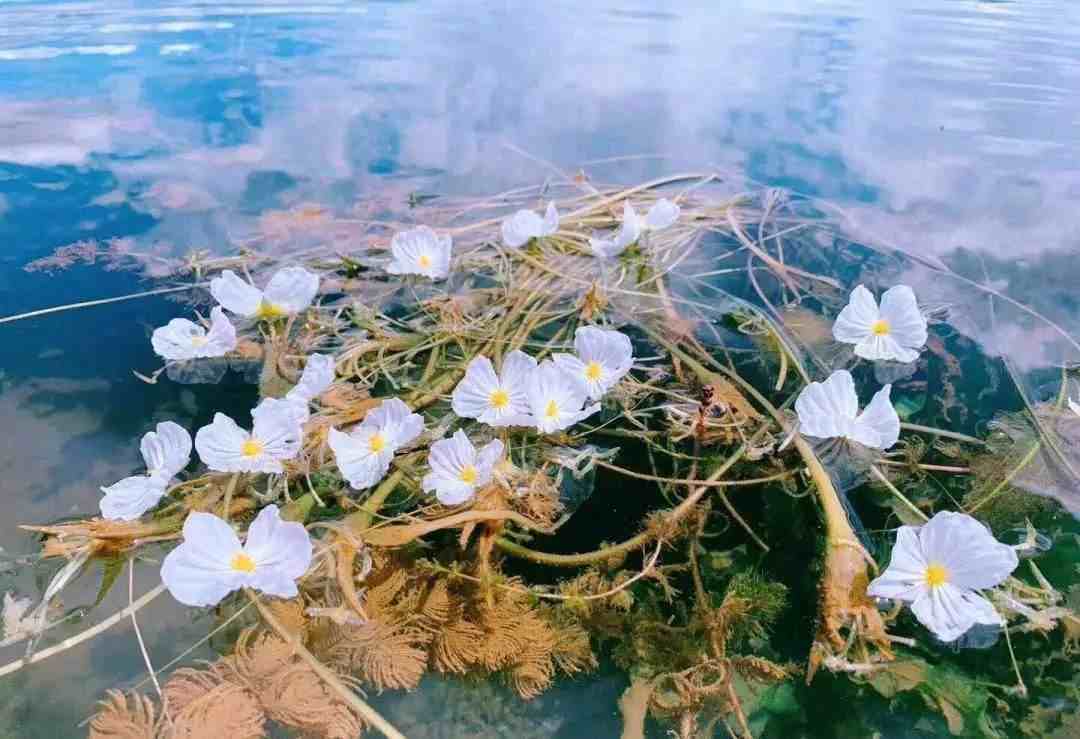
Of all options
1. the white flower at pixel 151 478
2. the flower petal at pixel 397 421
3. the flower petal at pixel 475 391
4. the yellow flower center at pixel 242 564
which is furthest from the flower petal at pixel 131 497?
the flower petal at pixel 475 391

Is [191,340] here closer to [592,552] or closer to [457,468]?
[457,468]

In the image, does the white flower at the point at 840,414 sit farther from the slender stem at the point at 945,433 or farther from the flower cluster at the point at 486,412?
the flower cluster at the point at 486,412

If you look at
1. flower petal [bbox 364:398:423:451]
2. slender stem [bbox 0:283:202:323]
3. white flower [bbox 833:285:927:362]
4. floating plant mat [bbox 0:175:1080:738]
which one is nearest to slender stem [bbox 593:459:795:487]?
floating plant mat [bbox 0:175:1080:738]

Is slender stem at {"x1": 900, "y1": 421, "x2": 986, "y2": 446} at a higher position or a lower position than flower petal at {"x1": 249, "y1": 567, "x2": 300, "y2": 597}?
lower

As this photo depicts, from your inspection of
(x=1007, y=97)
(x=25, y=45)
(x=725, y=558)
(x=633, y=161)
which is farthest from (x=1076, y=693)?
(x=25, y=45)

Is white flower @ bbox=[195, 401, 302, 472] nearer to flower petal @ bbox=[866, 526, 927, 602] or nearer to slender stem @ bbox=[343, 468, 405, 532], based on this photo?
slender stem @ bbox=[343, 468, 405, 532]

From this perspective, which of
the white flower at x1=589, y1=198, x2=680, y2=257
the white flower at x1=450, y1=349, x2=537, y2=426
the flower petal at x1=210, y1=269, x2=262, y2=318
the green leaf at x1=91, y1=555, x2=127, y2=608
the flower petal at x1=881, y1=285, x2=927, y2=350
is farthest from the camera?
the white flower at x1=589, y1=198, x2=680, y2=257

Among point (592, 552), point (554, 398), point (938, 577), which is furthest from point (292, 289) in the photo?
point (938, 577)

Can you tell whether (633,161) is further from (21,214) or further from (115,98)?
(115,98)
